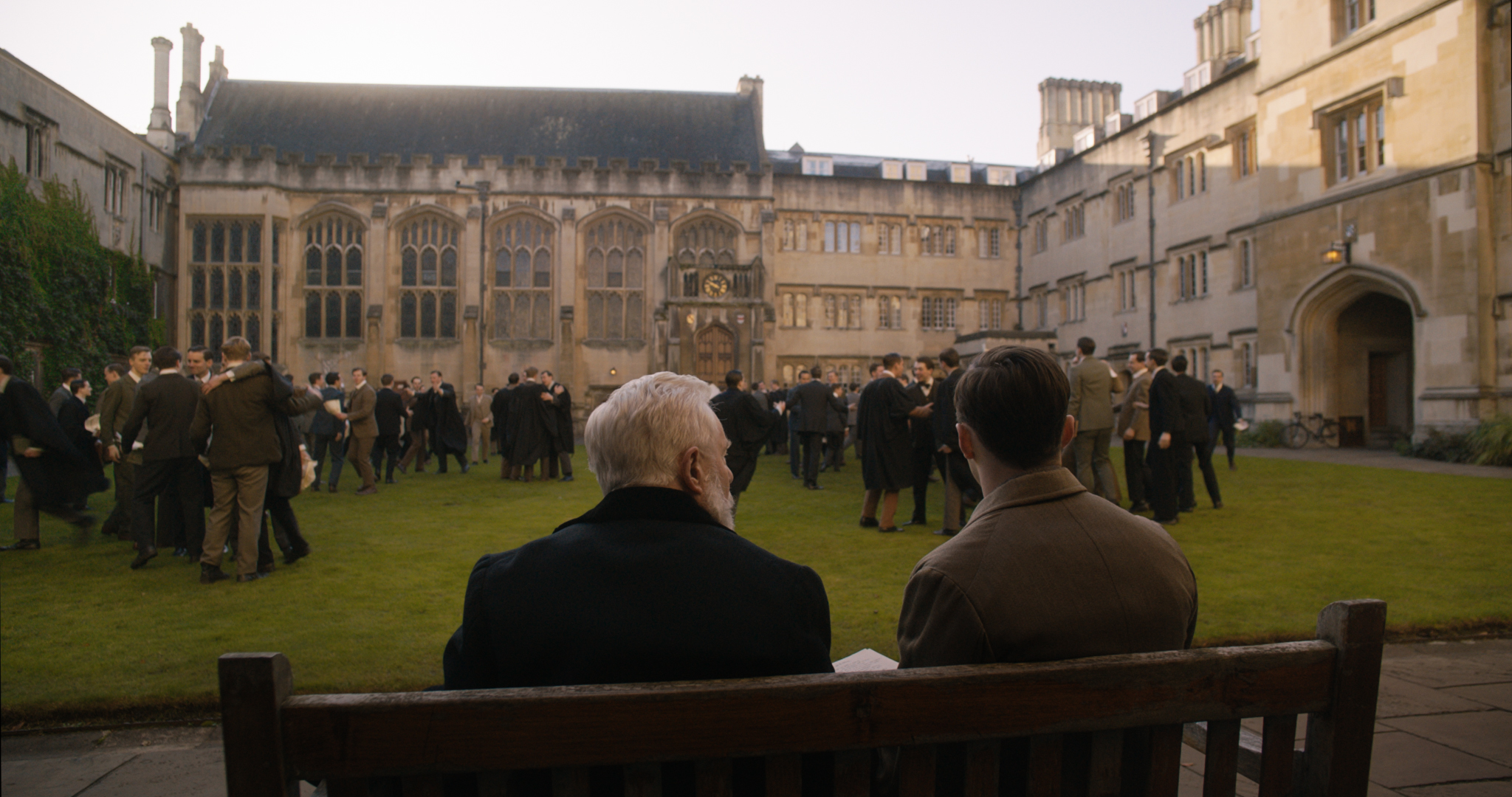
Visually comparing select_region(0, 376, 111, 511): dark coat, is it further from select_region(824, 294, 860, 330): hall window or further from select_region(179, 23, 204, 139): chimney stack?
select_region(179, 23, 204, 139): chimney stack

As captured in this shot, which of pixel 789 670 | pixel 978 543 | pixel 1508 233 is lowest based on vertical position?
pixel 789 670

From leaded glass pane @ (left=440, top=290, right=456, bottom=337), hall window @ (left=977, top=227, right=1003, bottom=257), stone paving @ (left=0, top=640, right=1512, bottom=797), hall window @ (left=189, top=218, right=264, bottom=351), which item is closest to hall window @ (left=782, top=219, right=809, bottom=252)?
hall window @ (left=977, top=227, right=1003, bottom=257)

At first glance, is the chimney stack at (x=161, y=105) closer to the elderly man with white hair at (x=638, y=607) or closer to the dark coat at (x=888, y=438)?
the dark coat at (x=888, y=438)

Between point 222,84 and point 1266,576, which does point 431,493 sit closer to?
point 1266,576

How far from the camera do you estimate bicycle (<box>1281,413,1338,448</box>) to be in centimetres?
1975

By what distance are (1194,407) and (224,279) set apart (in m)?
31.1

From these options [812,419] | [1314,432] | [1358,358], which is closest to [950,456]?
[812,419]

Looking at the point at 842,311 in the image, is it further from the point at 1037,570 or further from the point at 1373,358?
the point at 1037,570

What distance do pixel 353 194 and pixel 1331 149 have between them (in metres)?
29.4

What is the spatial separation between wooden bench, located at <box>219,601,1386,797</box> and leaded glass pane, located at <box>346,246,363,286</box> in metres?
33.3

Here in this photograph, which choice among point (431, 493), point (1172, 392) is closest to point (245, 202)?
point (431, 493)

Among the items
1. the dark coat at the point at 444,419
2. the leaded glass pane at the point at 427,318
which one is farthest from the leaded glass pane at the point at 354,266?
the dark coat at the point at 444,419

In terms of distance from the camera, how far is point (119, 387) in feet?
26.3

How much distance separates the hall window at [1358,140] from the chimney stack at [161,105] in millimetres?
35179
